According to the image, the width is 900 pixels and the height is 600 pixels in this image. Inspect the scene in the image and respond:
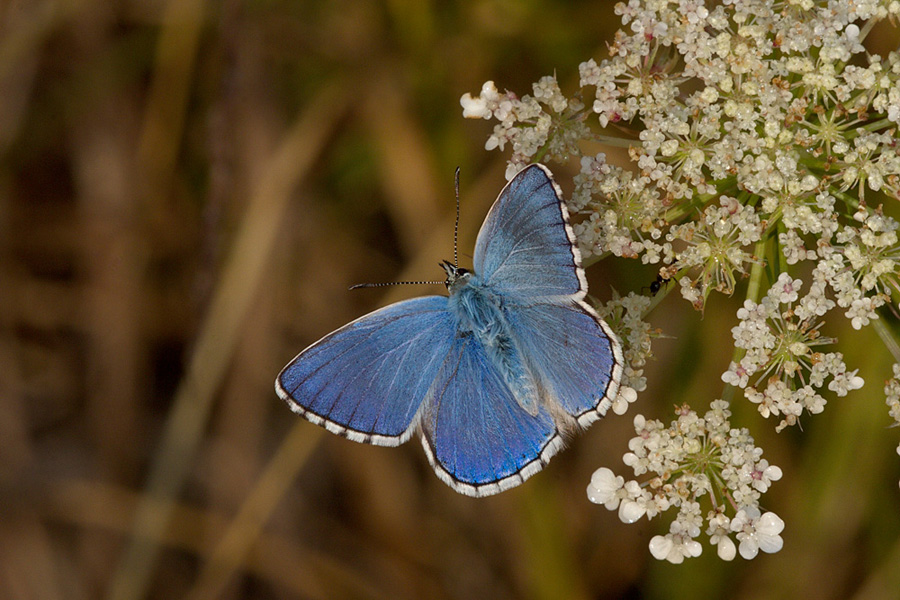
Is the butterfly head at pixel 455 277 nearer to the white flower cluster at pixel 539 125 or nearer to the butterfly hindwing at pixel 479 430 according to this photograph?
the butterfly hindwing at pixel 479 430

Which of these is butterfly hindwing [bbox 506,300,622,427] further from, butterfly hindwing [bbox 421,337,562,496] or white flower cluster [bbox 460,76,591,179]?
white flower cluster [bbox 460,76,591,179]

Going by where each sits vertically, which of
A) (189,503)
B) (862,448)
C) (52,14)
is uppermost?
(52,14)

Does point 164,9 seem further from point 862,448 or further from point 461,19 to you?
point 862,448

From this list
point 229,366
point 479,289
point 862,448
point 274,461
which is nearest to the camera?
point 479,289

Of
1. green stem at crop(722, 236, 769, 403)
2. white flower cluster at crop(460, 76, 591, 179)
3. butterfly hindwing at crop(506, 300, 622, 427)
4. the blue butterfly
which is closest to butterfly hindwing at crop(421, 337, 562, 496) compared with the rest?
the blue butterfly

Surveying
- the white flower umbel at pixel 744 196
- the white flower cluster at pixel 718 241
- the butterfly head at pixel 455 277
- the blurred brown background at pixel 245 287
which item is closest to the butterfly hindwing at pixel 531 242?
the butterfly head at pixel 455 277

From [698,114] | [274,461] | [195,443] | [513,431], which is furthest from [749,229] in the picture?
[195,443]

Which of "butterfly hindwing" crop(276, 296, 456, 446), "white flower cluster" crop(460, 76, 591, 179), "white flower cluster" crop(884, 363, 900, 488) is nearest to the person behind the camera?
"white flower cluster" crop(884, 363, 900, 488)
